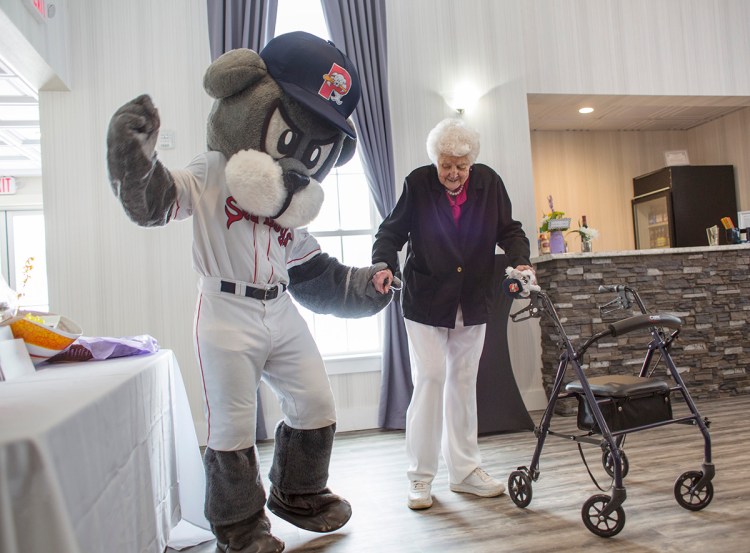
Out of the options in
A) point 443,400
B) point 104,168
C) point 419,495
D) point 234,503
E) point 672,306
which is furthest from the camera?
point 672,306

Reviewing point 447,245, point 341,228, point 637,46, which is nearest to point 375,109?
point 341,228

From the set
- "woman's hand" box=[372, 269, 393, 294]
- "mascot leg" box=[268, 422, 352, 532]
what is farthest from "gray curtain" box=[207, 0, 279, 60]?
"mascot leg" box=[268, 422, 352, 532]

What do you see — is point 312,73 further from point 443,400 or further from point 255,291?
point 443,400

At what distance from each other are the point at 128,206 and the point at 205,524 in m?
1.10

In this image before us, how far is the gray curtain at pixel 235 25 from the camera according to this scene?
358 cm

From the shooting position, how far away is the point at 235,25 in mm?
3611

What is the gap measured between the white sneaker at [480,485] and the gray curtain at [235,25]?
1605 mm

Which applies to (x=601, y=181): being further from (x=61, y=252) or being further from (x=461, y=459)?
(x=61, y=252)

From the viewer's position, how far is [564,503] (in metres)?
2.15

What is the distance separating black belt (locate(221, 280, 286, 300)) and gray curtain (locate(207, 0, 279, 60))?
2343 mm

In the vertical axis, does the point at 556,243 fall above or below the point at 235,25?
below

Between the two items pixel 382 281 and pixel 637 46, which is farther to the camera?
pixel 637 46

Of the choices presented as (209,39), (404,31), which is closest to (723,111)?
(404,31)

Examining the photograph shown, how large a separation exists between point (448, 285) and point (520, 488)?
0.77m
